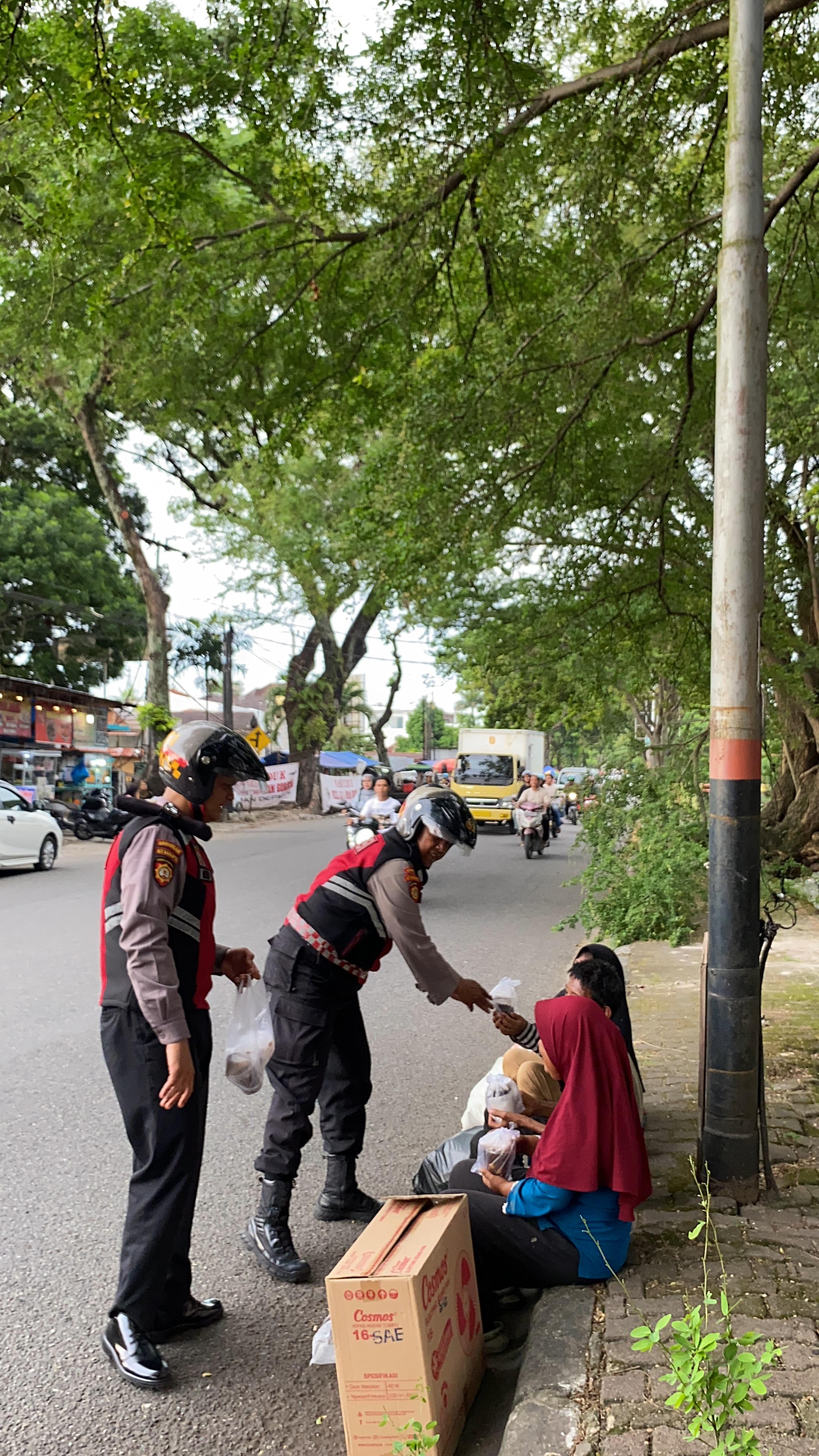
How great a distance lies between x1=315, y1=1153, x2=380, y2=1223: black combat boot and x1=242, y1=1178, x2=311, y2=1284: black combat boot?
0.36 m

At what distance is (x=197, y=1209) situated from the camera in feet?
14.7

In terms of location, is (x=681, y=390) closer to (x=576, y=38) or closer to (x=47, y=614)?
(x=576, y=38)

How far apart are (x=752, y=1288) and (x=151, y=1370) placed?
181 centimetres

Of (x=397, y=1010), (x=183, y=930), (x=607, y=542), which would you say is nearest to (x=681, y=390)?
(x=607, y=542)

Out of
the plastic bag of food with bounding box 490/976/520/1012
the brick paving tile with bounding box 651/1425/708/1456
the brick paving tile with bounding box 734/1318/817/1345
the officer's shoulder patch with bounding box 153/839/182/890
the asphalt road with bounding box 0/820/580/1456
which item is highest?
the officer's shoulder patch with bounding box 153/839/182/890

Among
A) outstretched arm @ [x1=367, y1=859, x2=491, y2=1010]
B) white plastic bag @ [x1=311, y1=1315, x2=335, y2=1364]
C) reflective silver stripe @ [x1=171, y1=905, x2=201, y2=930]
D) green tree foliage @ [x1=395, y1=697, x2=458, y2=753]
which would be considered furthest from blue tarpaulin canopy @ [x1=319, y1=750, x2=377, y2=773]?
green tree foliage @ [x1=395, y1=697, x2=458, y2=753]

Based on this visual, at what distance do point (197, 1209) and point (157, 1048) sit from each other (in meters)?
1.51

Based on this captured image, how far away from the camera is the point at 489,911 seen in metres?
13.7

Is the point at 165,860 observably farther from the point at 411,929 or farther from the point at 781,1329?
the point at 781,1329

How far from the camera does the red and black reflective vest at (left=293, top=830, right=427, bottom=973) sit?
411cm

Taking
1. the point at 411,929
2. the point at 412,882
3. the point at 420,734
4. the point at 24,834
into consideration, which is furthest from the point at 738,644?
the point at 420,734

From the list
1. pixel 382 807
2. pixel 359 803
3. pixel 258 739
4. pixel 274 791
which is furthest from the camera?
pixel 274 791

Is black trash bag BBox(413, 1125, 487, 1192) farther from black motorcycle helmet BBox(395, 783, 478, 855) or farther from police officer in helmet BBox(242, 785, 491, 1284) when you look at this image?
black motorcycle helmet BBox(395, 783, 478, 855)

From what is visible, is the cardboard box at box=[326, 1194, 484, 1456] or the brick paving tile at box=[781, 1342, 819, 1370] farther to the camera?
the brick paving tile at box=[781, 1342, 819, 1370]
